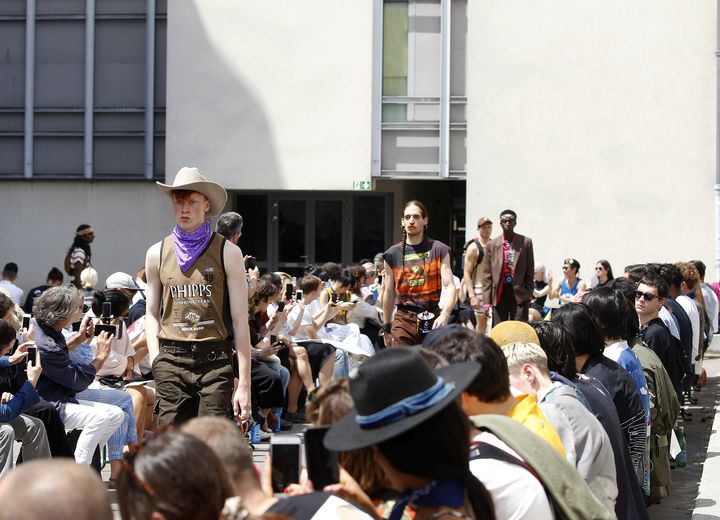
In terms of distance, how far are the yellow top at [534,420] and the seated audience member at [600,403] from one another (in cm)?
78

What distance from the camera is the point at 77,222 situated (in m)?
24.1

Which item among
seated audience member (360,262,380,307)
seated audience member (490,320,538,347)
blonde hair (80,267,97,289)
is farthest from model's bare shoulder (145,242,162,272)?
blonde hair (80,267,97,289)

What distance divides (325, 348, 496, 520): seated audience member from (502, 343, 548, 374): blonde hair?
2110 mm

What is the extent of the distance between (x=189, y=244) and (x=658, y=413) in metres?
3.68

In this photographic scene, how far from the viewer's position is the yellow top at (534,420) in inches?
175

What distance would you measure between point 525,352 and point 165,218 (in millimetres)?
19452

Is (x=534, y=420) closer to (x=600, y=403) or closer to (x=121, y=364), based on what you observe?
(x=600, y=403)

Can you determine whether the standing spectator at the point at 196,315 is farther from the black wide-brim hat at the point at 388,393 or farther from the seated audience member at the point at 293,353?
the seated audience member at the point at 293,353

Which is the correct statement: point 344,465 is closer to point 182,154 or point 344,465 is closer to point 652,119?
point 652,119

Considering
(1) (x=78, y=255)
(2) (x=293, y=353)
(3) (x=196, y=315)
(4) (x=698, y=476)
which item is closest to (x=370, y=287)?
(2) (x=293, y=353)

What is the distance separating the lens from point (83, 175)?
79.1 ft

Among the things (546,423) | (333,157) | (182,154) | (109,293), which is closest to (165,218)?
(182,154)

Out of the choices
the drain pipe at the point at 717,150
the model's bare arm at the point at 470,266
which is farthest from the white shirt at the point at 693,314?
the drain pipe at the point at 717,150

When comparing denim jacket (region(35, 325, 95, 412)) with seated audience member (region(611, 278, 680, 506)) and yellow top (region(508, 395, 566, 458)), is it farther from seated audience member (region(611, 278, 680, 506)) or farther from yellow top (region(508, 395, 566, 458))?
yellow top (region(508, 395, 566, 458))
